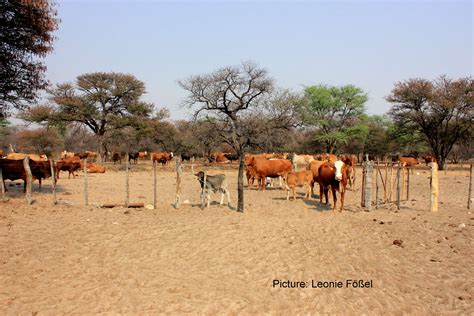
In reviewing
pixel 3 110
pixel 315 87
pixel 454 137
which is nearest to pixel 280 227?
pixel 3 110

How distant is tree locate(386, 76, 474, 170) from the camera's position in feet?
142

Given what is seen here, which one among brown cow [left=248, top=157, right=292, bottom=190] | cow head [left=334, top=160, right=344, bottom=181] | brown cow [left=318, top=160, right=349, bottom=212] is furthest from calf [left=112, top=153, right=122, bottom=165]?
cow head [left=334, top=160, right=344, bottom=181]

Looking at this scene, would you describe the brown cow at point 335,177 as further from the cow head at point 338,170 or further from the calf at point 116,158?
the calf at point 116,158

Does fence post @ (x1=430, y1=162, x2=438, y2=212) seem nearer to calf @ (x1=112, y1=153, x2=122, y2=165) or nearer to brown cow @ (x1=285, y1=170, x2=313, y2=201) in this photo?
brown cow @ (x1=285, y1=170, x2=313, y2=201)

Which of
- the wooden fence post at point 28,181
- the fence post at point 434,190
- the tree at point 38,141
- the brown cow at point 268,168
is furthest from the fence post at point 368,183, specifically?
the tree at point 38,141

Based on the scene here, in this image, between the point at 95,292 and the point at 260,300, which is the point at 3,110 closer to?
the point at 95,292

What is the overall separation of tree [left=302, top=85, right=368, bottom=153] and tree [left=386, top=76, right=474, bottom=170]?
8.95 meters

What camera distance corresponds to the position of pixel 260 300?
6250mm

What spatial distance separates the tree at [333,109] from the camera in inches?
2180

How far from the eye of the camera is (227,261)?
807cm

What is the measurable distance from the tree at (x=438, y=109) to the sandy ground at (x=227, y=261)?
35078 millimetres

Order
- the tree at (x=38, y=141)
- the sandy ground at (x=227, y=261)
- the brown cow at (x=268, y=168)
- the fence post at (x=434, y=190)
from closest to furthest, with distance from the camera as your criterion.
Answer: the sandy ground at (x=227, y=261), the fence post at (x=434, y=190), the brown cow at (x=268, y=168), the tree at (x=38, y=141)

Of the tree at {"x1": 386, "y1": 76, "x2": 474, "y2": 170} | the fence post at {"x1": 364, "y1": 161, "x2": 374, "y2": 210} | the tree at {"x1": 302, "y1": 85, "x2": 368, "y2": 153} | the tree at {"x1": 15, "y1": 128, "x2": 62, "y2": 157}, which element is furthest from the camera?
the tree at {"x1": 15, "y1": 128, "x2": 62, "y2": 157}

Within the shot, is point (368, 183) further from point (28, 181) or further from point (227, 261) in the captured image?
point (28, 181)
